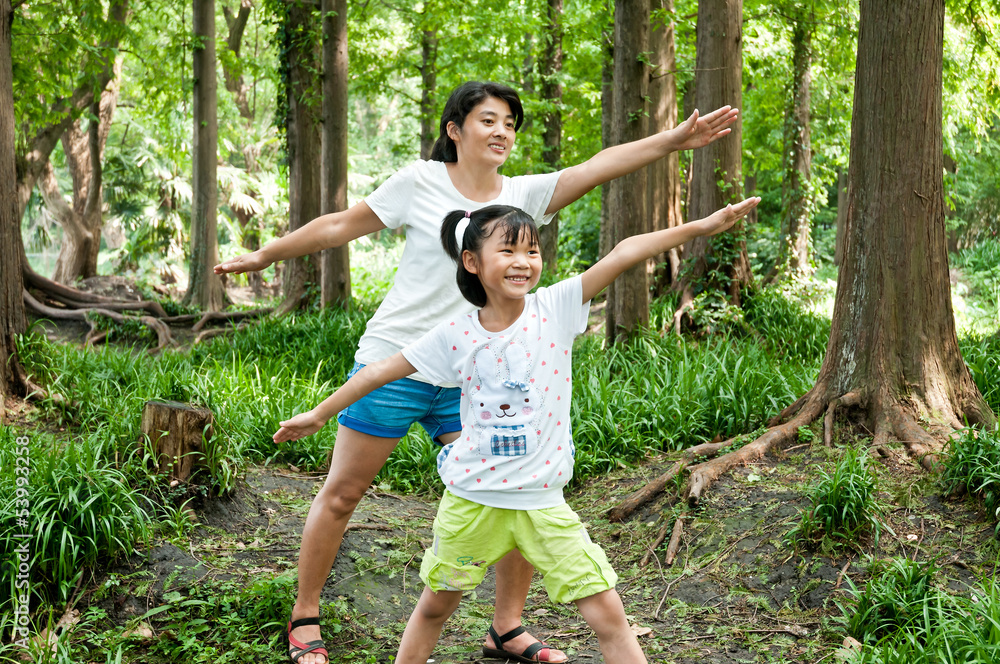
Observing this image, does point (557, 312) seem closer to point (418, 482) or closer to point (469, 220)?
point (469, 220)

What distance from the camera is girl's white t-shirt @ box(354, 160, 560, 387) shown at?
2.86 m

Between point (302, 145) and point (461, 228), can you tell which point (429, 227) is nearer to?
point (461, 228)

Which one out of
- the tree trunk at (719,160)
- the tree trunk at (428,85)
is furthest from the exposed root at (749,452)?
the tree trunk at (428,85)

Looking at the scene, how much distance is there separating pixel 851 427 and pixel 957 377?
0.64 meters

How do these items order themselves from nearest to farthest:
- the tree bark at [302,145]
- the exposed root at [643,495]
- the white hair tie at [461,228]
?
the white hair tie at [461,228], the exposed root at [643,495], the tree bark at [302,145]

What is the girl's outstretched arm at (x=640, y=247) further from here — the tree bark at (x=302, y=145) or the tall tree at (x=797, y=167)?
the tall tree at (x=797, y=167)

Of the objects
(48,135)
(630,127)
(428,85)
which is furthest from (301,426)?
(48,135)

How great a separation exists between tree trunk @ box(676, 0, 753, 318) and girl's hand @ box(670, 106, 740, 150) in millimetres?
5453

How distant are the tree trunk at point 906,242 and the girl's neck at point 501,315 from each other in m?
2.65

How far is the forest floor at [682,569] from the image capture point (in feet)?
10.5

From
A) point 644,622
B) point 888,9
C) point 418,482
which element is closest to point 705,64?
point 888,9

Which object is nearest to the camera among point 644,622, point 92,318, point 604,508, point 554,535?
point 554,535

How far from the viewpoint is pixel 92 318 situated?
10.0m

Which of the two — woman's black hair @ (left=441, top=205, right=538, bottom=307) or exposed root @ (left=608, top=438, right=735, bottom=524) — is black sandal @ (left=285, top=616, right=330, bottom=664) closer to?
woman's black hair @ (left=441, top=205, right=538, bottom=307)
